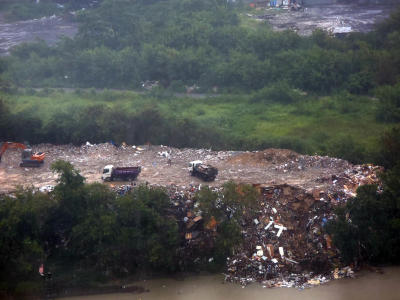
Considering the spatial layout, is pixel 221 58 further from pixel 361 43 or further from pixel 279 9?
pixel 279 9

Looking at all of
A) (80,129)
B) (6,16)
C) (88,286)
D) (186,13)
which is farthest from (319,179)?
(6,16)

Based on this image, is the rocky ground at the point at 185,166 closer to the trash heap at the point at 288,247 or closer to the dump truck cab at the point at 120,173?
the dump truck cab at the point at 120,173

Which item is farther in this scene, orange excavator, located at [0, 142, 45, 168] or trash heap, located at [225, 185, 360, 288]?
orange excavator, located at [0, 142, 45, 168]

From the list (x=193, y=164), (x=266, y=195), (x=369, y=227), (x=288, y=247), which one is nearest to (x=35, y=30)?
(x=193, y=164)

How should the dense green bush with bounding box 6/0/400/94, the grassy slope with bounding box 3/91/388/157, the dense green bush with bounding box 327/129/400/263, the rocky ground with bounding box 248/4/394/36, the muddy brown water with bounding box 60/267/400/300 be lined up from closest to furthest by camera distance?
the muddy brown water with bounding box 60/267/400/300 → the dense green bush with bounding box 327/129/400/263 → the grassy slope with bounding box 3/91/388/157 → the dense green bush with bounding box 6/0/400/94 → the rocky ground with bounding box 248/4/394/36

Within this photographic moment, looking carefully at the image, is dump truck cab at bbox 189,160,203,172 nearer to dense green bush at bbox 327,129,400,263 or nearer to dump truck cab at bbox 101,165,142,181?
dump truck cab at bbox 101,165,142,181

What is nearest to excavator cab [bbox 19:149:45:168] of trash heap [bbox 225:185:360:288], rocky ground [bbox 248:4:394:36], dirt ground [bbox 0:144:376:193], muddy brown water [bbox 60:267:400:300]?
dirt ground [bbox 0:144:376:193]
